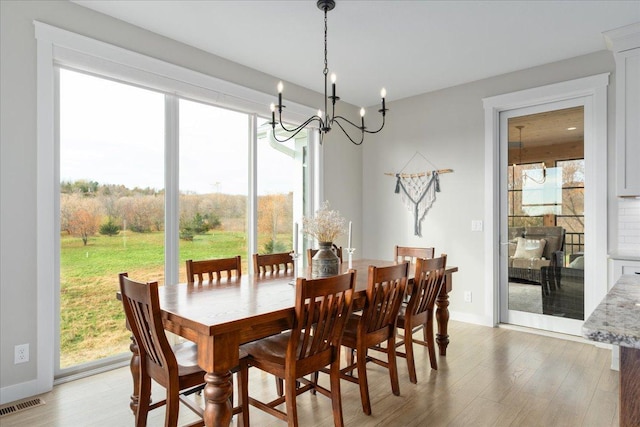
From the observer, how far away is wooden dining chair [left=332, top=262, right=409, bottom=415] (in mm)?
2336

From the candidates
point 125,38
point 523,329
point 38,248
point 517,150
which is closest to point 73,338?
point 38,248

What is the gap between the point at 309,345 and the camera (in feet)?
7.13

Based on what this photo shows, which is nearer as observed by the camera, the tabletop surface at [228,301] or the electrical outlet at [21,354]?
the tabletop surface at [228,301]

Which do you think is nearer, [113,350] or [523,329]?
[113,350]

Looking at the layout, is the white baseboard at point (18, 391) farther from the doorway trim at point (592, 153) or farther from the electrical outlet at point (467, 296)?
the doorway trim at point (592, 153)

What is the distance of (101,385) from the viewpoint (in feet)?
9.01

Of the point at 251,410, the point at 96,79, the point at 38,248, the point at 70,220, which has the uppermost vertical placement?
the point at 96,79

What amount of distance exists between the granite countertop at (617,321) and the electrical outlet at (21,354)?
313cm

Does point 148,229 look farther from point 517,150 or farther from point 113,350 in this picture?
point 517,150

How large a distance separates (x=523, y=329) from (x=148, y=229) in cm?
383

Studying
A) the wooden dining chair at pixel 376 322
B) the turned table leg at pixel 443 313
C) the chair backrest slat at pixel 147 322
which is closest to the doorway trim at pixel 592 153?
the turned table leg at pixel 443 313

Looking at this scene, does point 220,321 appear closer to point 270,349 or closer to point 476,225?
point 270,349

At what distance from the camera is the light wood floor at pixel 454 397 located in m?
2.28

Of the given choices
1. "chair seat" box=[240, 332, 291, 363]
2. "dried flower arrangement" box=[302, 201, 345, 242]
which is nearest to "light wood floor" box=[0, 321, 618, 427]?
"chair seat" box=[240, 332, 291, 363]
